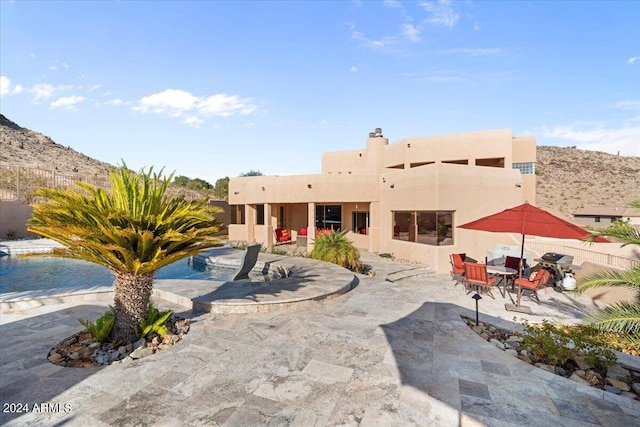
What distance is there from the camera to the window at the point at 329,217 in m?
18.9

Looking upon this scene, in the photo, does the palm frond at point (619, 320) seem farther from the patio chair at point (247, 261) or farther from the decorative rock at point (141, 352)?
the patio chair at point (247, 261)

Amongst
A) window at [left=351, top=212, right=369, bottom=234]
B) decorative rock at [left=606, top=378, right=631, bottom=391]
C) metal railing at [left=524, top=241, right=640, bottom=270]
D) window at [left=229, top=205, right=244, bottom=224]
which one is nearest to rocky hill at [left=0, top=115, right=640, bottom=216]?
window at [left=229, top=205, right=244, bottom=224]

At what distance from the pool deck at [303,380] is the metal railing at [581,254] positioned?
260 inches

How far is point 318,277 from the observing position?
30.9 feet

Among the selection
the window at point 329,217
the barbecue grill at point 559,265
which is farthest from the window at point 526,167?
the window at point 329,217

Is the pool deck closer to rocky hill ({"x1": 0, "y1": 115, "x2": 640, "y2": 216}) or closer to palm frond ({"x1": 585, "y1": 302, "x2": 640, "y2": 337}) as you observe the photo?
palm frond ({"x1": 585, "y1": 302, "x2": 640, "y2": 337})

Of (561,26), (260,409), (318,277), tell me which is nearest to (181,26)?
(318,277)

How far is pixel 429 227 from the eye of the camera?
1283 cm

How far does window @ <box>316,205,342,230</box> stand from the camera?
18.9 metres

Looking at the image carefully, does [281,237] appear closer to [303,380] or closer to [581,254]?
[581,254]

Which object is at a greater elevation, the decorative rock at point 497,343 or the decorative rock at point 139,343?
the decorative rock at point 139,343

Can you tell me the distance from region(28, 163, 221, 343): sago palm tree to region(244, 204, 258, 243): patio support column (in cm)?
1451

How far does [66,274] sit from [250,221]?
33.4 feet

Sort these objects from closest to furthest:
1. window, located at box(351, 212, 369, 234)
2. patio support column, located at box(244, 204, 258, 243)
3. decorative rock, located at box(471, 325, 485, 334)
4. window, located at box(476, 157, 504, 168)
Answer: decorative rock, located at box(471, 325, 485, 334) → window, located at box(351, 212, 369, 234) → window, located at box(476, 157, 504, 168) → patio support column, located at box(244, 204, 258, 243)
